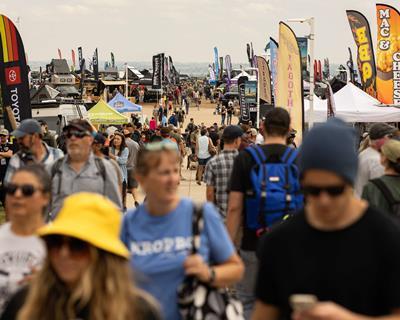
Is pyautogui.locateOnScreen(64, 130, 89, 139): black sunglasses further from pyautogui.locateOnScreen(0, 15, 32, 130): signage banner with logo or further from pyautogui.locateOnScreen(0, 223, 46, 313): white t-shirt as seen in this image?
pyautogui.locateOnScreen(0, 15, 32, 130): signage banner with logo

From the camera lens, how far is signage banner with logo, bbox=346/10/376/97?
22.2 metres

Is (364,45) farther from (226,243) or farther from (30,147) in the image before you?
(226,243)

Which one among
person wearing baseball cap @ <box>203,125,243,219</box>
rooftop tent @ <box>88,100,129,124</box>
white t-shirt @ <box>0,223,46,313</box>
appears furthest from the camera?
rooftop tent @ <box>88,100,129,124</box>

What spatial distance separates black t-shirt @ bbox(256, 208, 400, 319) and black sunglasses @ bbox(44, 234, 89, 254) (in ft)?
2.39

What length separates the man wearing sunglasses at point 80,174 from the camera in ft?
20.4

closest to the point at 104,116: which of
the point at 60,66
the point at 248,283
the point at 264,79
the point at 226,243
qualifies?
the point at 264,79

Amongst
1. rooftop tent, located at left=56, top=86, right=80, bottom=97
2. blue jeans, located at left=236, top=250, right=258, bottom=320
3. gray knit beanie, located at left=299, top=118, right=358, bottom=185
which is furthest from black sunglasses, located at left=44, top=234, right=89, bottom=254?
rooftop tent, located at left=56, top=86, right=80, bottom=97

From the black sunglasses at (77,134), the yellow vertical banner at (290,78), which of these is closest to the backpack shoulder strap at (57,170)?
the black sunglasses at (77,134)

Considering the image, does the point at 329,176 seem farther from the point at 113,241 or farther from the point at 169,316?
the point at 169,316

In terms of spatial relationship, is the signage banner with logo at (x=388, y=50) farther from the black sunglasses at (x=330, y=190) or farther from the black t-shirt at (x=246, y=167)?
the black sunglasses at (x=330, y=190)

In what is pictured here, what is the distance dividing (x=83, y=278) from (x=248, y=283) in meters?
3.08

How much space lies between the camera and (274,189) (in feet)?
17.9

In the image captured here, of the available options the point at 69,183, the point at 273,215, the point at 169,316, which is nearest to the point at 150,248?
the point at 169,316

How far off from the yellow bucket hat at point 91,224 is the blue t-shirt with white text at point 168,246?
0.74 m
